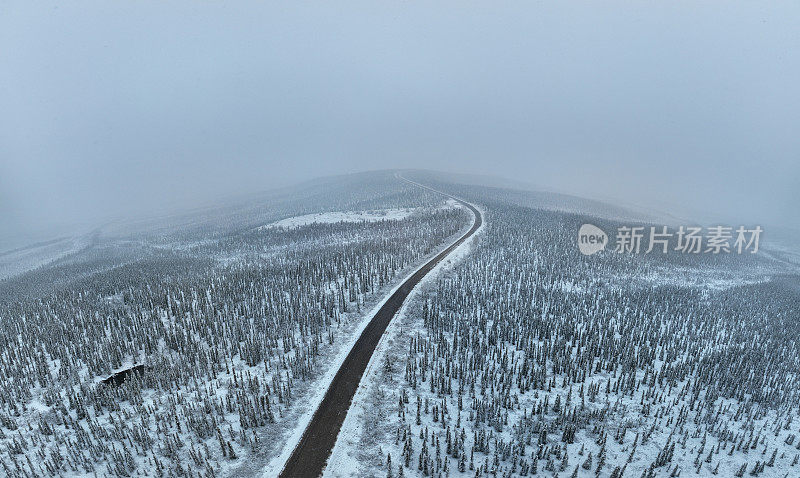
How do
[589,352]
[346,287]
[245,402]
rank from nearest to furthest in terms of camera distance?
[245,402] < [589,352] < [346,287]

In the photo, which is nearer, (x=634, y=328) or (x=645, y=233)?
(x=634, y=328)

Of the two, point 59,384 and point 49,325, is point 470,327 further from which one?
point 49,325

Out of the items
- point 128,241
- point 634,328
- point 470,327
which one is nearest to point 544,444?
point 470,327

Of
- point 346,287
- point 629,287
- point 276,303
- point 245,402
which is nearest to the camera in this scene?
point 245,402
